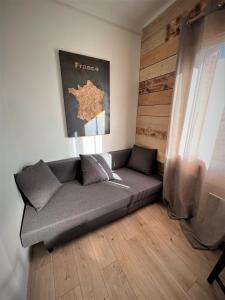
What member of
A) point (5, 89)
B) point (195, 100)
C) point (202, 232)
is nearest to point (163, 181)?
point (202, 232)

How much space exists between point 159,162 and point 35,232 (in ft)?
5.85

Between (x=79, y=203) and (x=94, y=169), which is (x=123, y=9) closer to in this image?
(x=94, y=169)

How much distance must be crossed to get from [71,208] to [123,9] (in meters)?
2.45

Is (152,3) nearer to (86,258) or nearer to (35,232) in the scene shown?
(35,232)

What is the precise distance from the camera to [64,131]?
6.14 feet

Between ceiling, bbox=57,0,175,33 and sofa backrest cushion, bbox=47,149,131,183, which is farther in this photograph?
sofa backrest cushion, bbox=47,149,131,183

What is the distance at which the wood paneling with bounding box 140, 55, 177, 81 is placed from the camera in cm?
166

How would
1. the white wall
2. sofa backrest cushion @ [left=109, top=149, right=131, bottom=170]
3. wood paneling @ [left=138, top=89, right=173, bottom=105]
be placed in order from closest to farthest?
the white wall
wood paneling @ [left=138, top=89, right=173, bottom=105]
sofa backrest cushion @ [left=109, top=149, right=131, bottom=170]

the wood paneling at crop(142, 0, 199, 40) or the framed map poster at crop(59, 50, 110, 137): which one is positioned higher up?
the wood paneling at crop(142, 0, 199, 40)

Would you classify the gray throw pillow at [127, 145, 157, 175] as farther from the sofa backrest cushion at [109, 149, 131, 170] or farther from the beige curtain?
the beige curtain

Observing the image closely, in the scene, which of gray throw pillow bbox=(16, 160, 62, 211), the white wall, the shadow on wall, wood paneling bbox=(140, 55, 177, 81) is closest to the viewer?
the shadow on wall

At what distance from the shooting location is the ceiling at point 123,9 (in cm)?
154

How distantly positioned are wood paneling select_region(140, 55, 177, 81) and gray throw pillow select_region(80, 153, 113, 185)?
1.47 meters

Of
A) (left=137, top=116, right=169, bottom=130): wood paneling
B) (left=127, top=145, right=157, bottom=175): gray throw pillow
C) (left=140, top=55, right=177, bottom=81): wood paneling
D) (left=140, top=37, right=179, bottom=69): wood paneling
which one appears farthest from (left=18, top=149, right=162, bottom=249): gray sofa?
(left=140, top=37, right=179, bottom=69): wood paneling
